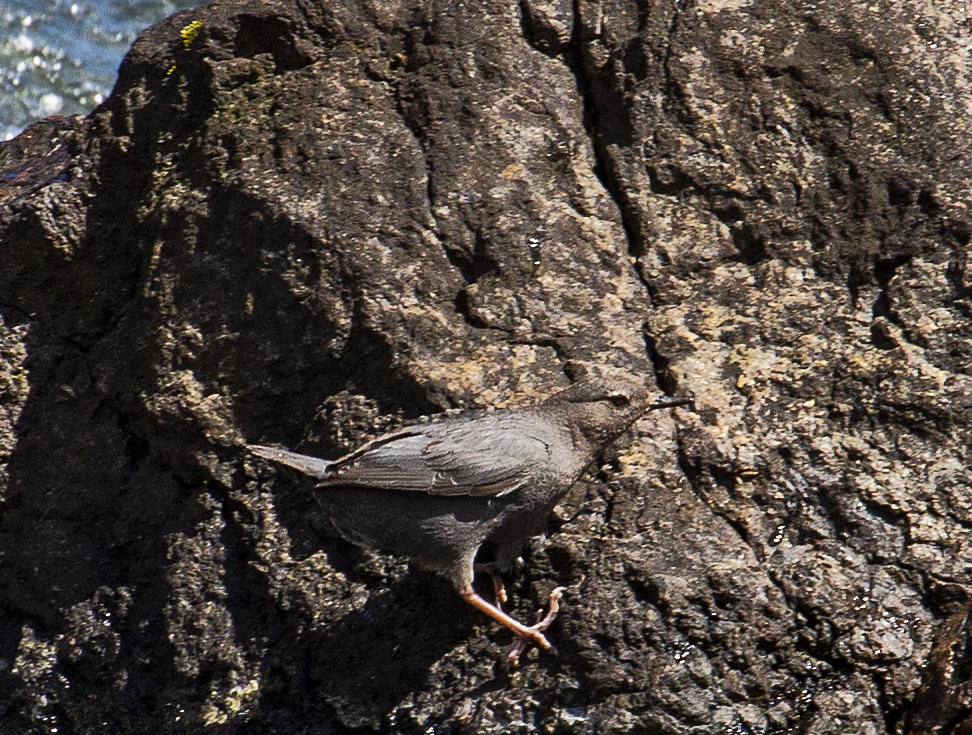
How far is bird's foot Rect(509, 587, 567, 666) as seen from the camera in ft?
11.1

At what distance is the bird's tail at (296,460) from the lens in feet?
11.6

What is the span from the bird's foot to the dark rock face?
0.05m

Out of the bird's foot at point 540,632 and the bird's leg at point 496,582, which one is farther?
the bird's leg at point 496,582

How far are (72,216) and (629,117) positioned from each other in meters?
2.12

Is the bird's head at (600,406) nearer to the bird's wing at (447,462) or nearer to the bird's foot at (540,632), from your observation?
the bird's wing at (447,462)

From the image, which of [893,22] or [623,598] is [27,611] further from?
[893,22]

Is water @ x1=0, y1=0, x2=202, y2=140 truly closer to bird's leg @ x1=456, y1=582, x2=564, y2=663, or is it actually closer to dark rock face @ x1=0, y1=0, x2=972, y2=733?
dark rock face @ x1=0, y1=0, x2=972, y2=733

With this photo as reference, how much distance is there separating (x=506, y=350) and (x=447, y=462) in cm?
54

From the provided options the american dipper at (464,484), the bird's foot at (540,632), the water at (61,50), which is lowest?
the bird's foot at (540,632)

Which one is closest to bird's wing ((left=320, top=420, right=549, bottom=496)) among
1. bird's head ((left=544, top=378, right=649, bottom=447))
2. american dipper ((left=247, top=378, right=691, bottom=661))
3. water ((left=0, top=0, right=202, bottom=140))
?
american dipper ((left=247, top=378, right=691, bottom=661))

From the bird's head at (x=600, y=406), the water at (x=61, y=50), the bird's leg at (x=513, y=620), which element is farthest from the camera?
the water at (x=61, y=50)

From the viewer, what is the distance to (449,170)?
4051mm

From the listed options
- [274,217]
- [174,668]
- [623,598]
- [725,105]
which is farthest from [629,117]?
[174,668]

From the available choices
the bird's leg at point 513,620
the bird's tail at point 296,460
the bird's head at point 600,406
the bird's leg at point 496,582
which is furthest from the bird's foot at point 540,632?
the bird's tail at point 296,460
